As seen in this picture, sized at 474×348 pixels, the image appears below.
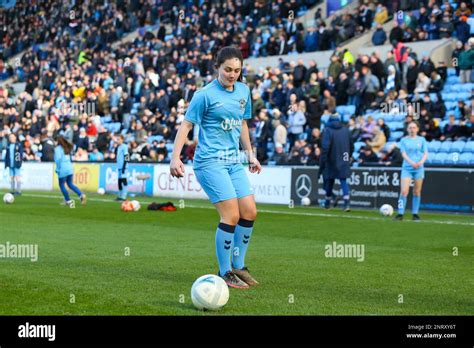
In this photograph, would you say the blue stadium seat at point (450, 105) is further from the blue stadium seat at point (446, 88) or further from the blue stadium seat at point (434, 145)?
the blue stadium seat at point (434, 145)

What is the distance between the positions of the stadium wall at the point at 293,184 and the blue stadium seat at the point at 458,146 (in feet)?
6.00

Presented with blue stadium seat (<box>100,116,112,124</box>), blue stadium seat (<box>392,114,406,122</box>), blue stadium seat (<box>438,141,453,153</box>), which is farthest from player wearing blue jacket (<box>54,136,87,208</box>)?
blue stadium seat (<box>100,116,112,124</box>)

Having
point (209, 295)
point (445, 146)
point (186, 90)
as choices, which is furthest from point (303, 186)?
point (209, 295)

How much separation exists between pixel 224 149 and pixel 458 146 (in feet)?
55.2

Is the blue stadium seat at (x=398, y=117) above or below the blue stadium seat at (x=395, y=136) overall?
above

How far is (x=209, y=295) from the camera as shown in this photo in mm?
8383

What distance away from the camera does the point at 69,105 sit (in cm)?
4416

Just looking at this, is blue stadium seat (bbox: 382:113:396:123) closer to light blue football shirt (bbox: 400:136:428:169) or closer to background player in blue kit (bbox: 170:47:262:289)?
light blue football shirt (bbox: 400:136:428:169)

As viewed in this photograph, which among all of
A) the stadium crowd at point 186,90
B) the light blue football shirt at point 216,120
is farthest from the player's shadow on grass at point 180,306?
the stadium crowd at point 186,90

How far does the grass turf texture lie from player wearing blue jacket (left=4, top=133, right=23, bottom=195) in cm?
1142

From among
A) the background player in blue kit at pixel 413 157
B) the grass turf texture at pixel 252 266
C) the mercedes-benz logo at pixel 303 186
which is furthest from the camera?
the mercedes-benz logo at pixel 303 186

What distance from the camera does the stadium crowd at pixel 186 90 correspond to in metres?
28.1

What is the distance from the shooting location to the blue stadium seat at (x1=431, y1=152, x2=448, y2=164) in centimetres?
2581
